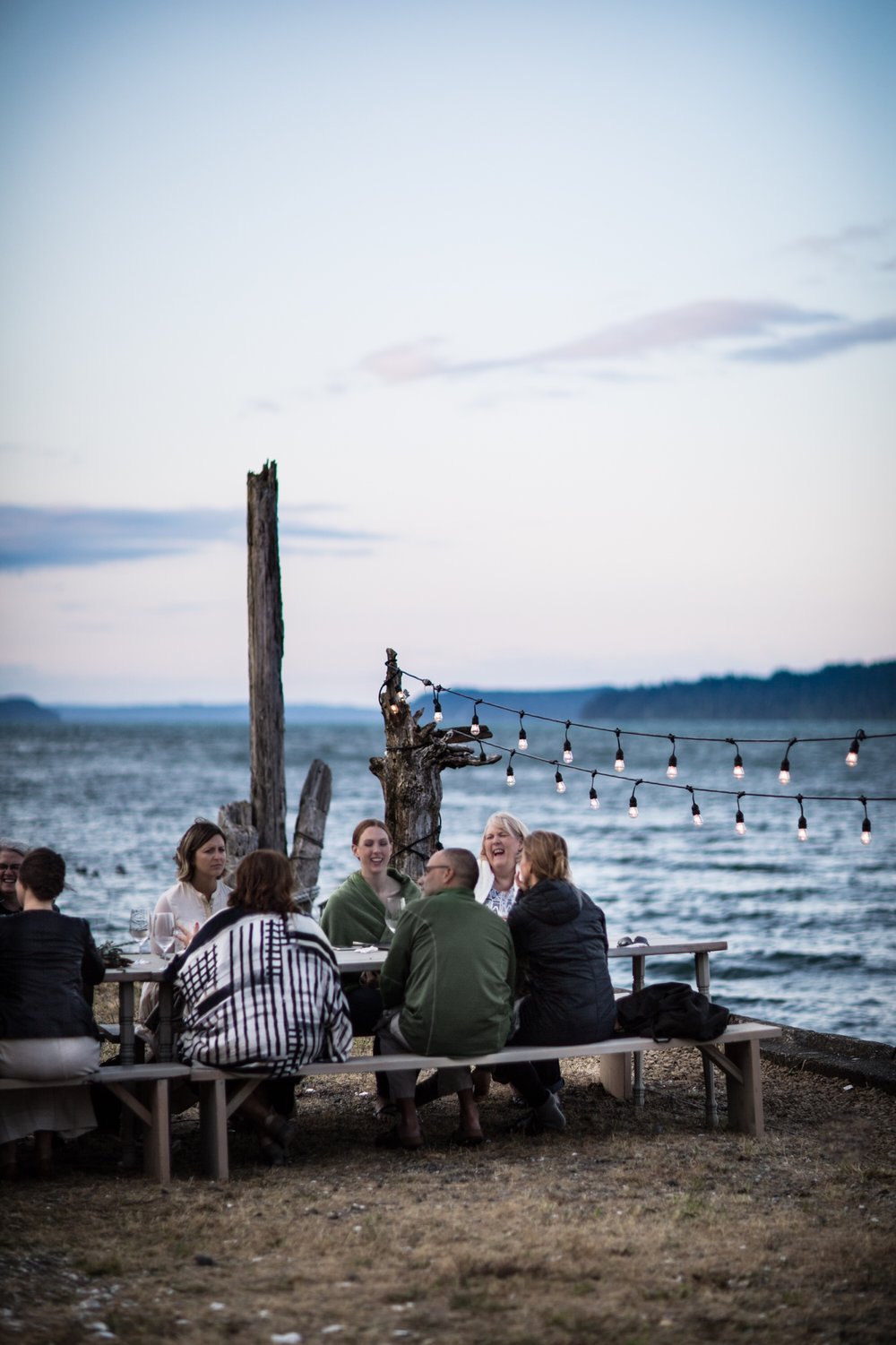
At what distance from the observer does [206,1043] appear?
5.25 meters

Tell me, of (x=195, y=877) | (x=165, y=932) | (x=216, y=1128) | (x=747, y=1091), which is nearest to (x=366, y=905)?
(x=195, y=877)

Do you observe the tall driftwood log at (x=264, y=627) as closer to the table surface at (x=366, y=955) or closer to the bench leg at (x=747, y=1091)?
the table surface at (x=366, y=955)

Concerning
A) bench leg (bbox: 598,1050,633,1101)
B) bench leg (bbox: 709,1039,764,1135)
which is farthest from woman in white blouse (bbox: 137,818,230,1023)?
bench leg (bbox: 709,1039,764,1135)

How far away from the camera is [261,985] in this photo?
5238 millimetres

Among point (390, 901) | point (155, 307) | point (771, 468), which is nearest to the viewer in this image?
point (390, 901)

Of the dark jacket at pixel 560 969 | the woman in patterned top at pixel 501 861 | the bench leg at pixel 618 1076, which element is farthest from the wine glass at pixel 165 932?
the bench leg at pixel 618 1076

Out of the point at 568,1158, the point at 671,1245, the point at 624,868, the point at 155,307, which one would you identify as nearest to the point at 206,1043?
the point at 568,1158

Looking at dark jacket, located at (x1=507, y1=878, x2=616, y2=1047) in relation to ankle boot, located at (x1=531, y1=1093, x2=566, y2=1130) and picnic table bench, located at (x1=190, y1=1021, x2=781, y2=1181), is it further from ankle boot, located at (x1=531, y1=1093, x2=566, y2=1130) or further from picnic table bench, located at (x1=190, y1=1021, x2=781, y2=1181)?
ankle boot, located at (x1=531, y1=1093, x2=566, y2=1130)

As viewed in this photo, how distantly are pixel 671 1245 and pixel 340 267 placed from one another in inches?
515

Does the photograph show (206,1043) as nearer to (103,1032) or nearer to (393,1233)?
(103,1032)

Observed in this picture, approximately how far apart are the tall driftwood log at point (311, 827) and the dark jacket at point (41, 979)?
5.96 m

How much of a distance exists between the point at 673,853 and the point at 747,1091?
2461 cm

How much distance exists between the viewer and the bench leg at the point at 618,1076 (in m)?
6.71

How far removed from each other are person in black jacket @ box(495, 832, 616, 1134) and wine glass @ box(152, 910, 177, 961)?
151 cm
